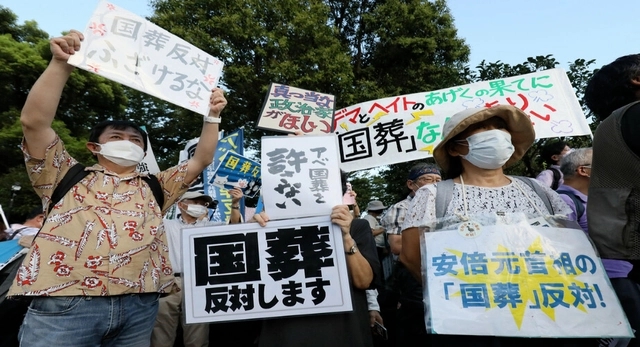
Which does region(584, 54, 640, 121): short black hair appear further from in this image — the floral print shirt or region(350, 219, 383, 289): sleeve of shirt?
the floral print shirt

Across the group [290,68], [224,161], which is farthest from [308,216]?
[290,68]

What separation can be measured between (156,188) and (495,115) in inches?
73.8

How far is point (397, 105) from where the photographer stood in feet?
16.8

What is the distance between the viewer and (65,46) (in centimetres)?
209

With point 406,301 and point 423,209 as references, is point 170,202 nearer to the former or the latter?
point 423,209

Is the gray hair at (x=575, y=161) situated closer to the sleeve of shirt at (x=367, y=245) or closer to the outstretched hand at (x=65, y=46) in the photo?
the sleeve of shirt at (x=367, y=245)

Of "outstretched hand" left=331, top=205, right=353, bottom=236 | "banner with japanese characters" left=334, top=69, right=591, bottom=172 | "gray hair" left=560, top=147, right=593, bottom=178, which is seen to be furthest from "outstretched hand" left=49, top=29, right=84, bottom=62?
"gray hair" left=560, top=147, right=593, bottom=178

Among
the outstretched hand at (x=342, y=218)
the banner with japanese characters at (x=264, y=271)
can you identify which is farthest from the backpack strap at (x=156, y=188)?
the outstretched hand at (x=342, y=218)

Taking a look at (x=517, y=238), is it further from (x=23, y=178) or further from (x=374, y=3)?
(x=23, y=178)

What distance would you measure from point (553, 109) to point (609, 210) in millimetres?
3421

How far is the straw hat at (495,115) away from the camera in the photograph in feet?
6.93

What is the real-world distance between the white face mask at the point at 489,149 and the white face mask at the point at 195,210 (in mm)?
3448

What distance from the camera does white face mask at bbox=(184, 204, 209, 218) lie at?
15.7 ft

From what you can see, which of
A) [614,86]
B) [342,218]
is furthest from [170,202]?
[614,86]
